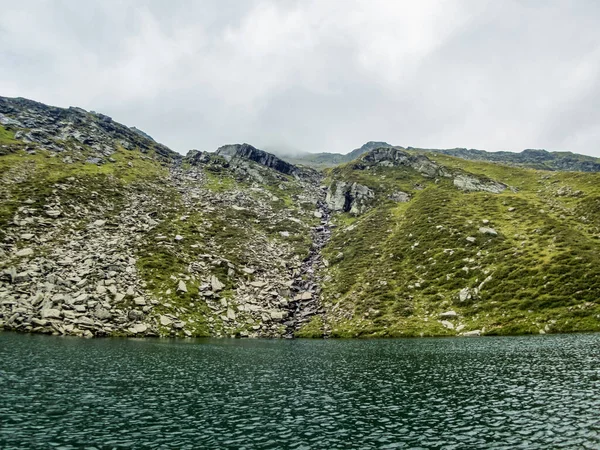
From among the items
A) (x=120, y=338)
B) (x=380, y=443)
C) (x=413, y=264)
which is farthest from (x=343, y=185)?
(x=380, y=443)

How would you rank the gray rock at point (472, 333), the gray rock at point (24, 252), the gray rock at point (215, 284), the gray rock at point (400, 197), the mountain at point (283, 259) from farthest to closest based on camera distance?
the gray rock at point (400, 197)
the gray rock at point (215, 284)
the gray rock at point (24, 252)
the mountain at point (283, 259)
the gray rock at point (472, 333)

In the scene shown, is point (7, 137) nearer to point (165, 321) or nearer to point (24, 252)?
point (24, 252)

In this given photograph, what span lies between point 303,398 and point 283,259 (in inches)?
3685

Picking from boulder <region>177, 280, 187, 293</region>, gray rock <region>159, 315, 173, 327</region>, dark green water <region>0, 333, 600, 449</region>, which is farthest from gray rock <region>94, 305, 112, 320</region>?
dark green water <region>0, 333, 600, 449</region>

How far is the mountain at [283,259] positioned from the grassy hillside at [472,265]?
43 cm

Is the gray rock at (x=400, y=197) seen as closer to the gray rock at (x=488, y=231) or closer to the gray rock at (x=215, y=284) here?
the gray rock at (x=488, y=231)

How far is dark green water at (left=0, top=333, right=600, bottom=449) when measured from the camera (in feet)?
79.7

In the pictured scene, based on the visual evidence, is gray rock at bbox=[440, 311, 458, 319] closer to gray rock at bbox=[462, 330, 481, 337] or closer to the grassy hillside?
the grassy hillside

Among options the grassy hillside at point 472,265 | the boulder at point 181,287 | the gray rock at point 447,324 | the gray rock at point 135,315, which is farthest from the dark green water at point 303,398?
the boulder at point 181,287

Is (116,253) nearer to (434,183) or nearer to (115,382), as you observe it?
(115,382)

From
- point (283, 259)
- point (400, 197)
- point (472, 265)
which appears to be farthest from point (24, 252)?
point (400, 197)

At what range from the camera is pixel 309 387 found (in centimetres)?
3950

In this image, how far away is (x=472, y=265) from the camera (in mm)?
100750

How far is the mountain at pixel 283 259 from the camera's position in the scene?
270ft
